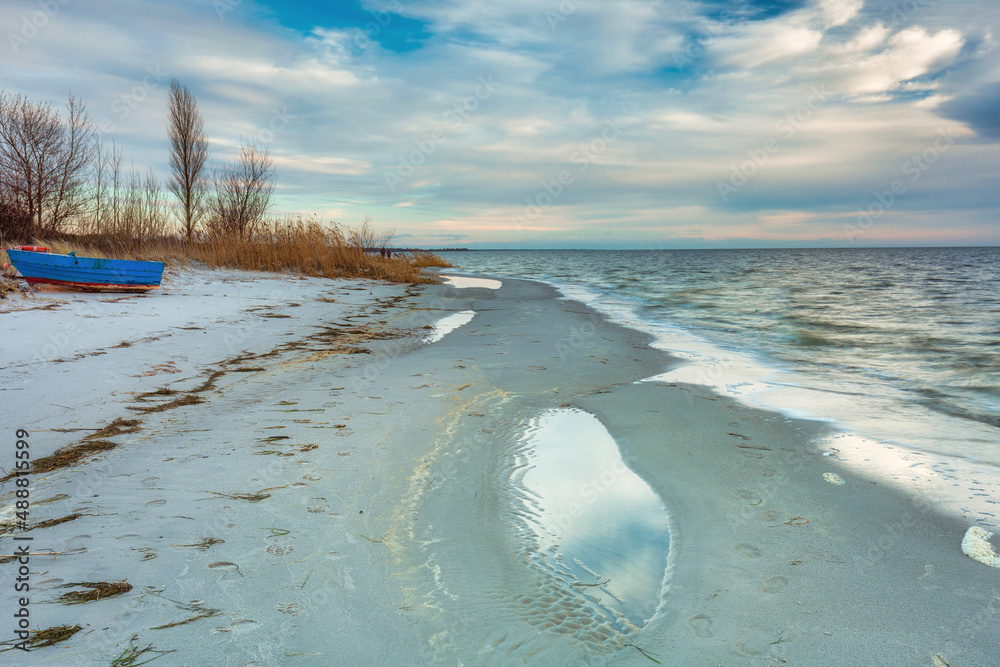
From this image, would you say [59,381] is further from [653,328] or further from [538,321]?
[653,328]

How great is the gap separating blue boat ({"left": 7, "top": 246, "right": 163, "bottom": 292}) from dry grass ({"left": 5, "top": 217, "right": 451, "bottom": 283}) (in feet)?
12.7

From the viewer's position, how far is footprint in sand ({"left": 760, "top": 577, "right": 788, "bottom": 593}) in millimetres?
1853

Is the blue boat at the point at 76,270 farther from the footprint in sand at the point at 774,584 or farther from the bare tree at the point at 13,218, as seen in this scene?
the footprint in sand at the point at 774,584

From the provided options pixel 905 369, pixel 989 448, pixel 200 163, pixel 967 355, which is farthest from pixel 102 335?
pixel 200 163

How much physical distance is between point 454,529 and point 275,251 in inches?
565

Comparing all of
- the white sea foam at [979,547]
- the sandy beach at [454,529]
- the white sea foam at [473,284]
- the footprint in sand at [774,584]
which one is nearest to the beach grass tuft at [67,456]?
the sandy beach at [454,529]

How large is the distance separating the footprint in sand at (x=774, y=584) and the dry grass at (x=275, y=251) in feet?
43.9

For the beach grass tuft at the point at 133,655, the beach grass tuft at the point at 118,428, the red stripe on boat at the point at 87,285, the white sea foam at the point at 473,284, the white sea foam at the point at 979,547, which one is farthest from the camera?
the white sea foam at the point at 473,284

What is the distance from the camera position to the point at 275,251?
14.6 metres

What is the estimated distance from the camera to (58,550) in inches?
74.4

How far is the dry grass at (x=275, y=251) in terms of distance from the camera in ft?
41.4

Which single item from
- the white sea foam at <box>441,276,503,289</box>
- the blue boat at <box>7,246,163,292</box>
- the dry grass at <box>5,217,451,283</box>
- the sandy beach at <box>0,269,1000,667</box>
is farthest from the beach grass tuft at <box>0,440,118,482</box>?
the white sea foam at <box>441,276,503,289</box>

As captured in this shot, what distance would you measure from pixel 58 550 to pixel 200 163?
24.1m

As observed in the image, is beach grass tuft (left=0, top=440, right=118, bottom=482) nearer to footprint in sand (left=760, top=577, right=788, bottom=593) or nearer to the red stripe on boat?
footprint in sand (left=760, top=577, right=788, bottom=593)
